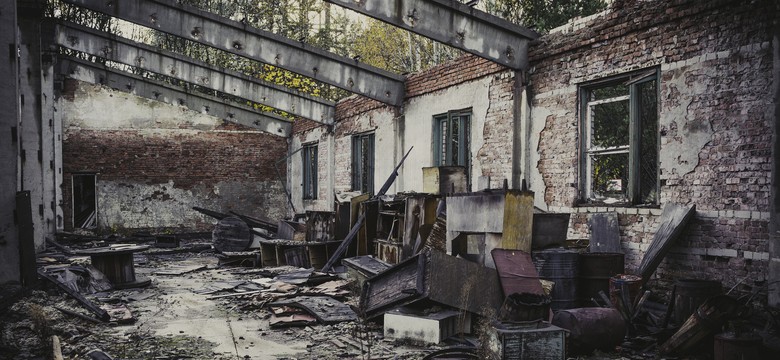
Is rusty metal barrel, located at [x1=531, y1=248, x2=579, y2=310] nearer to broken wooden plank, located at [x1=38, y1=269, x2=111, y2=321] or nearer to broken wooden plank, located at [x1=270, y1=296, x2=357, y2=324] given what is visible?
broken wooden plank, located at [x1=270, y1=296, x2=357, y2=324]

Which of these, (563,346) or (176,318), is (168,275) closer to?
(176,318)

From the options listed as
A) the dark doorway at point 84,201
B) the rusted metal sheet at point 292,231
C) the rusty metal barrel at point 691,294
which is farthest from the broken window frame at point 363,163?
the rusty metal barrel at point 691,294

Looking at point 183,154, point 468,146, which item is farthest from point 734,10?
point 183,154

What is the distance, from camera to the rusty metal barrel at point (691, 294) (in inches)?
252

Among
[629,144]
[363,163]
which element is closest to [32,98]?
[363,163]

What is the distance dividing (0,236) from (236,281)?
4.02m

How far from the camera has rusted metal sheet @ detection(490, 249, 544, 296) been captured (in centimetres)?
675

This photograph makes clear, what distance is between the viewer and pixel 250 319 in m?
7.69

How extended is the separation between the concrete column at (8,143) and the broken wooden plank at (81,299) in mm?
672

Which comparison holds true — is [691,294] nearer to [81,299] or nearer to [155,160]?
[81,299]

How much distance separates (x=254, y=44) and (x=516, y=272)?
30.0ft

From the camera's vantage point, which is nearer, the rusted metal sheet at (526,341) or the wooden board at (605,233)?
the rusted metal sheet at (526,341)

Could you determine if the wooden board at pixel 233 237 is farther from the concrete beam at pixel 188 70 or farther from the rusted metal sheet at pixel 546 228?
the rusted metal sheet at pixel 546 228

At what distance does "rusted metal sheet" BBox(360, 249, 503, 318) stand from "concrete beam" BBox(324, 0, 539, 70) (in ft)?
15.7
